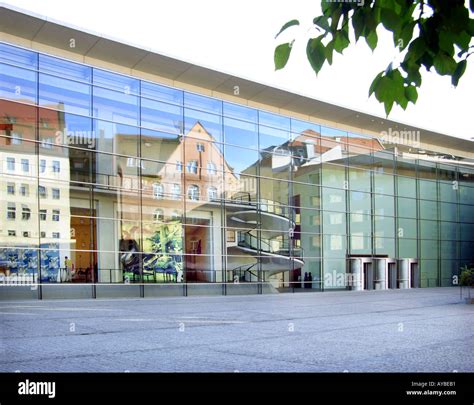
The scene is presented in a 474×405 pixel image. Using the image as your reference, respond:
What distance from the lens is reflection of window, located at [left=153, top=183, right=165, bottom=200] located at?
25.5 m

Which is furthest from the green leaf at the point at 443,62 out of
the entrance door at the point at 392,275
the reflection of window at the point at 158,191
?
the entrance door at the point at 392,275

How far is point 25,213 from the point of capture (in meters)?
21.2

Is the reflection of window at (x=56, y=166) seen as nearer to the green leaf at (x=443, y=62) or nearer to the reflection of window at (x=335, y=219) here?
the reflection of window at (x=335, y=219)

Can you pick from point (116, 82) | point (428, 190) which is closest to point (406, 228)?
point (428, 190)

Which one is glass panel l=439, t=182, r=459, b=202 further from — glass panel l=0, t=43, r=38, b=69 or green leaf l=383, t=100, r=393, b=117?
green leaf l=383, t=100, r=393, b=117

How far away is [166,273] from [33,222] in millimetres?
6157

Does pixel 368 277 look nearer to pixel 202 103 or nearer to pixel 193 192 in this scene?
pixel 193 192

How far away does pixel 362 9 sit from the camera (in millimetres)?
2883

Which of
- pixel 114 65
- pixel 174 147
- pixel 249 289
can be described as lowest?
pixel 249 289

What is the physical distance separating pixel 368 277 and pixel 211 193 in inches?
491

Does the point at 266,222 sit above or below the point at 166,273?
above

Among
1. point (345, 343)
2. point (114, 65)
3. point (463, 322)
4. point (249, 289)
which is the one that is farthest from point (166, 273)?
point (345, 343)
